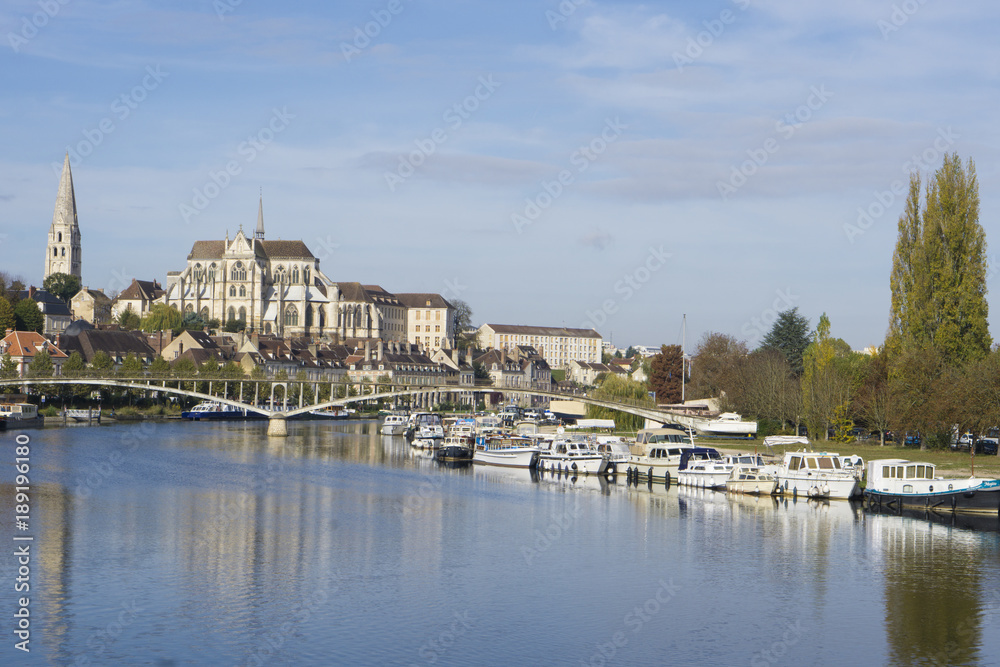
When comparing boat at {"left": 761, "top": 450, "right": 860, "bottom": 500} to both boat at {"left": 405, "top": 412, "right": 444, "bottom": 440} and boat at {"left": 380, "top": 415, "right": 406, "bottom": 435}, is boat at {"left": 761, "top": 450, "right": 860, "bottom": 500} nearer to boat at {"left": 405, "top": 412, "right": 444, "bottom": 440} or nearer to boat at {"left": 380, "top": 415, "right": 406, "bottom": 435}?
boat at {"left": 405, "top": 412, "right": 444, "bottom": 440}

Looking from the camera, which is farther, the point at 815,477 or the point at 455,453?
the point at 455,453

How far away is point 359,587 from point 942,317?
44.1 m

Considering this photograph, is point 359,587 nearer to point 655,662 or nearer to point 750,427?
point 655,662

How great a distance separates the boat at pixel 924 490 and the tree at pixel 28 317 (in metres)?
118

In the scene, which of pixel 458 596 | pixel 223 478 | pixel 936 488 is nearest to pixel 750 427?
pixel 936 488

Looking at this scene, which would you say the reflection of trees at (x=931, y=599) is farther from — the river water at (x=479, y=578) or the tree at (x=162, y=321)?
the tree at (x=162, y=321)

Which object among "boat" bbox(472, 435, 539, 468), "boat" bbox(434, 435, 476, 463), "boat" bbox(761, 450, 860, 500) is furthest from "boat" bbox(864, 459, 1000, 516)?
"boat" bbox(434, 435, 476, 463)

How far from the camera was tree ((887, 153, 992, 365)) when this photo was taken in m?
63.1

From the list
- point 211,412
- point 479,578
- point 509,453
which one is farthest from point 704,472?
point 211,412

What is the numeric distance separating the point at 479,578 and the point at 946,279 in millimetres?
41269

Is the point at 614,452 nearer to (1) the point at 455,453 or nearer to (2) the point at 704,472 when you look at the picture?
(1) the point at 455,453

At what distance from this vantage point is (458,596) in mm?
30188

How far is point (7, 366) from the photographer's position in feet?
366

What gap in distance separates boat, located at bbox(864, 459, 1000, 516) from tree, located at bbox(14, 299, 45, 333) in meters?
118
